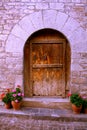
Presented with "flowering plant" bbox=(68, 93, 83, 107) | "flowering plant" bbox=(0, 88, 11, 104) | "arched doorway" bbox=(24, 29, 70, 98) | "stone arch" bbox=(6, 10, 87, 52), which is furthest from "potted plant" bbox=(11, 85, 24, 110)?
"flowering plant" bbox=(68, 93, 83, 107)

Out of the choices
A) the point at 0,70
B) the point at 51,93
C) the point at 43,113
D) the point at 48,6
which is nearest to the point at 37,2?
the point at 48,6

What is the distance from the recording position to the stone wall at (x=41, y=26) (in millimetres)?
4660

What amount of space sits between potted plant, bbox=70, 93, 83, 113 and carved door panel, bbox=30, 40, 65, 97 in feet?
2.11

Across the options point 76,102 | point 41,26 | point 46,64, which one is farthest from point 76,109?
point 41,26

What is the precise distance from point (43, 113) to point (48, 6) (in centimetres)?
273

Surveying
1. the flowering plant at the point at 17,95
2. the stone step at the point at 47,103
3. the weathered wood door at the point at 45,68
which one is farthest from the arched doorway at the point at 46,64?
the flowering plant at the point at 17,95

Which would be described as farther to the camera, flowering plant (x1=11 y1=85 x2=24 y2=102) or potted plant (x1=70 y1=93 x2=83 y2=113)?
flowering plant (x1=11 y1=85 x2=24 y2=102)

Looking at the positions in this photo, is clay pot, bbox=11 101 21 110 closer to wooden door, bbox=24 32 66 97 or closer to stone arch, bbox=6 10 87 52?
wooden door, bbox=24 32 66 97

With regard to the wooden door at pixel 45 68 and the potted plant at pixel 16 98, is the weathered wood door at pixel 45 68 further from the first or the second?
the potted plant at pixel 16 98

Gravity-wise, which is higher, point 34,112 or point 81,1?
point 81,1

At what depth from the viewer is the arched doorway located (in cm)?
507

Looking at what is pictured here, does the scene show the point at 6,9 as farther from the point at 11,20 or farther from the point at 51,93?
the point at 51,93

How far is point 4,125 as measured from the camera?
13.8ft

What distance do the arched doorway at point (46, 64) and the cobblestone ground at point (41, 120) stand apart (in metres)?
0.68
